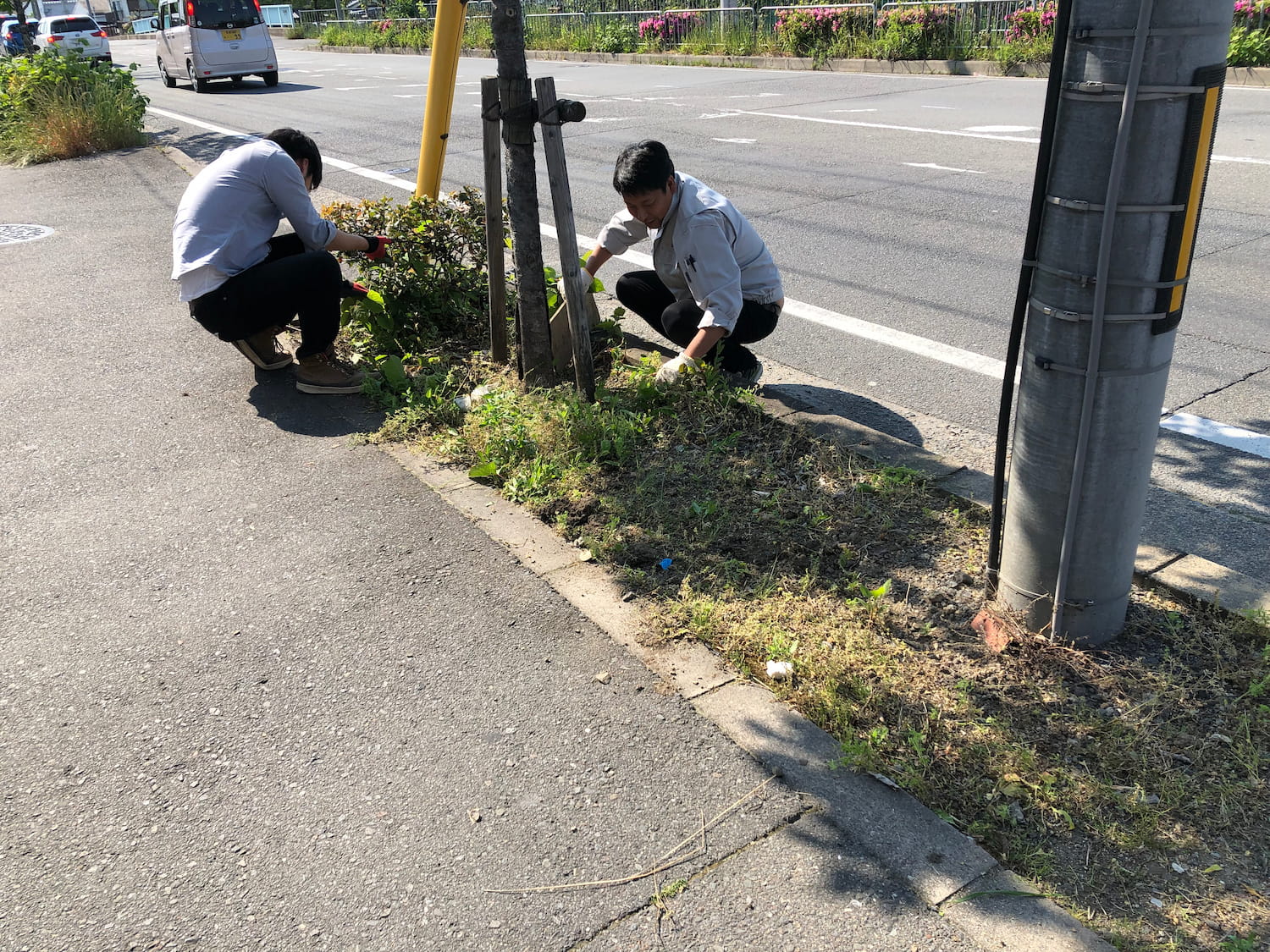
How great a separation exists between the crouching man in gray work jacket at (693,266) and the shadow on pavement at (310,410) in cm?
128

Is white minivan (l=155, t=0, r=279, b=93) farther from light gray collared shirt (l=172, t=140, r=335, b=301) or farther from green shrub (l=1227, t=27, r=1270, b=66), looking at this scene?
light gray collared shirt (l=172, t=140, r=335, b=301)

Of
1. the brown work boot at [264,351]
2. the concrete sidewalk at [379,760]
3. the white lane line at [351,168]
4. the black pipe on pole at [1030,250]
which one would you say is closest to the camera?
the concrete sidewalk at [379,760]

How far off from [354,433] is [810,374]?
7.28 ft

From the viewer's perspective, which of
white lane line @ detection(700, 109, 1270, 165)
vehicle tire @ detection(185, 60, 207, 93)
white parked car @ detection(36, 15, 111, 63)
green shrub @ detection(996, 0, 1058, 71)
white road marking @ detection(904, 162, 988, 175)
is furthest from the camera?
white parked car @ detection(36, 15, 111, 63)

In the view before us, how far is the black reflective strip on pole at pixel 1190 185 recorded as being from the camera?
2.22m

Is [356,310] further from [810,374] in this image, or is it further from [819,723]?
[819,723]

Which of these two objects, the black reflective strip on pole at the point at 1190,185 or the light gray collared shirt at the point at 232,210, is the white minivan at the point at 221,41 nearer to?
Result: the light gray collared shirt at the point at 232,210

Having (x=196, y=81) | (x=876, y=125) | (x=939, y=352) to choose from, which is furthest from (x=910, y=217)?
(x=196, y=81)

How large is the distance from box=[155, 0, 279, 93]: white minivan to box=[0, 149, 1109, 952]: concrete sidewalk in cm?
2178

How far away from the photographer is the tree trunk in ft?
13.7

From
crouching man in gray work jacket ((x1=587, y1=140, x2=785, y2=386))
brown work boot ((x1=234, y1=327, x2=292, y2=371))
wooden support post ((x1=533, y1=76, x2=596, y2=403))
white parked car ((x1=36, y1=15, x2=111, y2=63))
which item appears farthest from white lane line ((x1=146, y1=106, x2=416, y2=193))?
white parked car ((x1=36, y1=15, x2=111, y2=63))

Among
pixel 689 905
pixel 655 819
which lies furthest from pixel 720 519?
pixel 689 905

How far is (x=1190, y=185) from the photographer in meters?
2.28

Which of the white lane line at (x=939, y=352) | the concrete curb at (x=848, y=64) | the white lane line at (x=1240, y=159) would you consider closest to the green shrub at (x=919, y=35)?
the concrete curb at (x=848, y=64)
